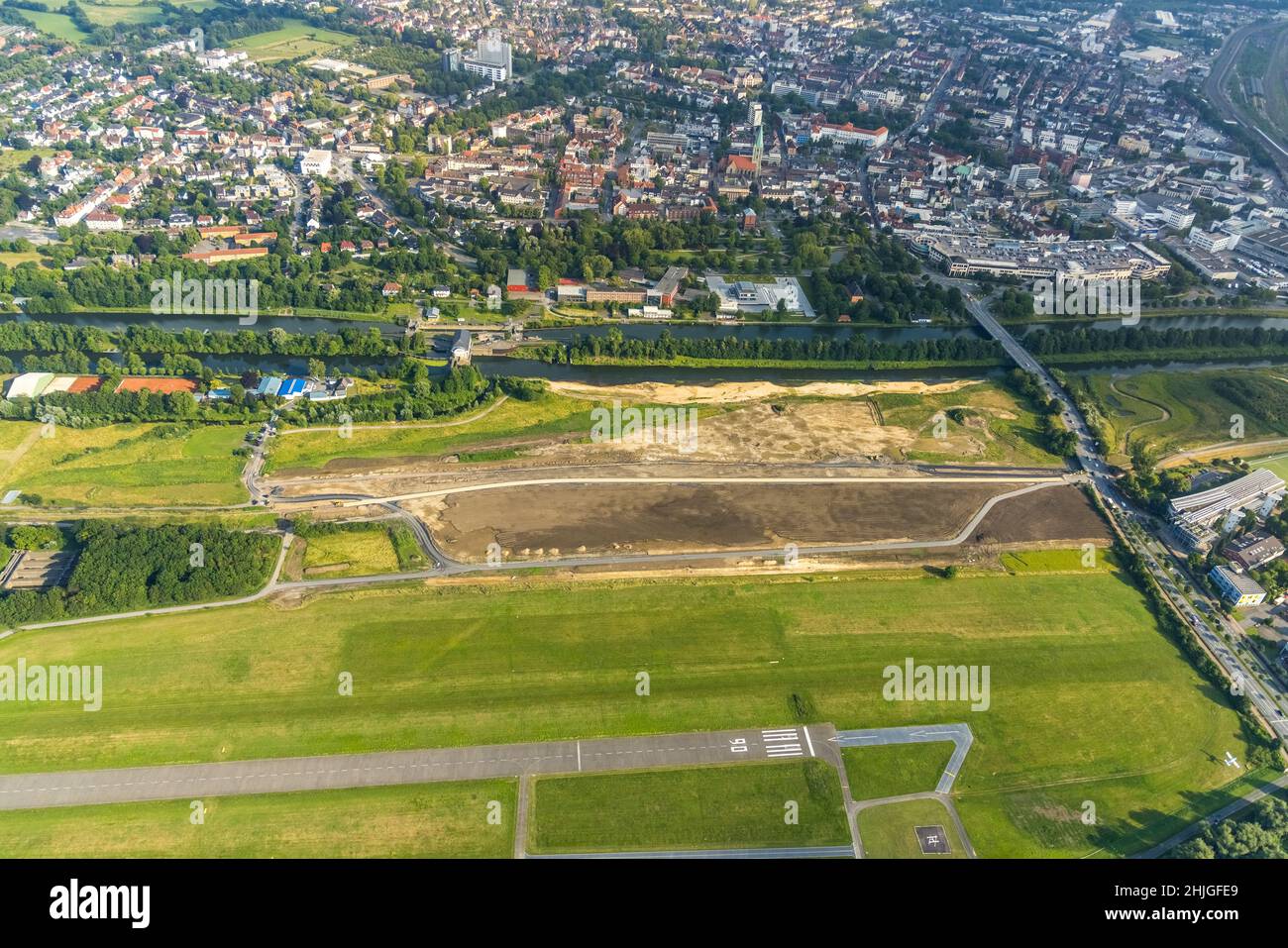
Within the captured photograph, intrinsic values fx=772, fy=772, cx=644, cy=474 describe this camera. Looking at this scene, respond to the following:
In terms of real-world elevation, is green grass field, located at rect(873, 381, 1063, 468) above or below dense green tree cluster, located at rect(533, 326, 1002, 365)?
below

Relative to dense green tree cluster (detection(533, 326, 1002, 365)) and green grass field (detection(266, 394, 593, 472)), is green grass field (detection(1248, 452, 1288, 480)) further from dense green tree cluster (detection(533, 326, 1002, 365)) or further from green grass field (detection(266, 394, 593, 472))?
green grass field (detection(266, 394, 593, 472))

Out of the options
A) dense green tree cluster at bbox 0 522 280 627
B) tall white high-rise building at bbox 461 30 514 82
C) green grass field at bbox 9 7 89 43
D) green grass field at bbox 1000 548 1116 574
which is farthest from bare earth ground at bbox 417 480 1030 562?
green grass field at bbox 9 7 89 43

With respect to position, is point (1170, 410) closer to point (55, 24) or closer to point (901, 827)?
point (901, 827)

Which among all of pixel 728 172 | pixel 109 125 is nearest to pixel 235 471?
pixel 728 172

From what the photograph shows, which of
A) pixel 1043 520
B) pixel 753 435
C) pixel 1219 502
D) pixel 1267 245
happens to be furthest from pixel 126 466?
pixel 1267 245

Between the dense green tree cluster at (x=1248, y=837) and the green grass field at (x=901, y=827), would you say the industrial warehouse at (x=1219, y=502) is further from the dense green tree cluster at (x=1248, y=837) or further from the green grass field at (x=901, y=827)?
the green grass field at (x=901, y=827)

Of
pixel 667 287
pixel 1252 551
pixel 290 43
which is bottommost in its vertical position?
pixel 1252 551
